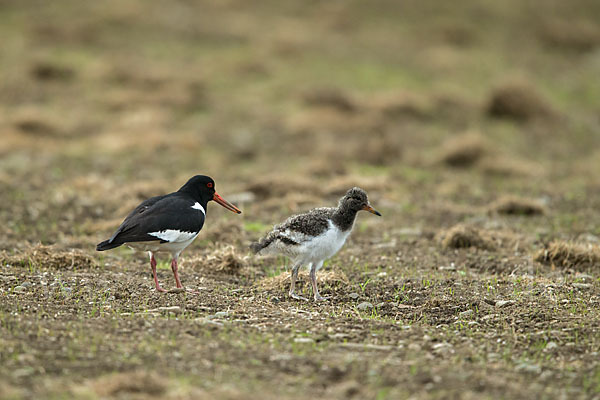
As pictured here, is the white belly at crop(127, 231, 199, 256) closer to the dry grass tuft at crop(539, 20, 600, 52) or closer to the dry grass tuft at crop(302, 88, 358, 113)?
the dry grass tuft at crop(302, 88, 358, 113)

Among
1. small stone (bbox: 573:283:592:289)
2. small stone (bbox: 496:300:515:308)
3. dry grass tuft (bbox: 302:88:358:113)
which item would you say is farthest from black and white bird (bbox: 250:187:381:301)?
dry grass tuft (bbox: 302:88:358:113)

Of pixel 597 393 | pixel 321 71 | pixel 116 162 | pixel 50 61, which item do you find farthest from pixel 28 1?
pixel 597 393

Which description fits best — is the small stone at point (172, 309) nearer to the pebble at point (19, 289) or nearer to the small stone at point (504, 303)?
the pebble at point (19, 289)

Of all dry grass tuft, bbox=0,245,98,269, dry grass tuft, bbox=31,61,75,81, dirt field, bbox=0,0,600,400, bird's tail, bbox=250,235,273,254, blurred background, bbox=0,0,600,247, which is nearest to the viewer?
dirt field, bbox=0,0,600,400

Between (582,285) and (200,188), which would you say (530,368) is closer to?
(582,285)

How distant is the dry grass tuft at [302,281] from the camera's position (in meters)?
8.34

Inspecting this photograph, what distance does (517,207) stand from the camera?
12.2m

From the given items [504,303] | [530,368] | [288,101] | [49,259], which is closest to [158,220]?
[49,259]

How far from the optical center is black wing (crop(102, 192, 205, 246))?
7613 mm

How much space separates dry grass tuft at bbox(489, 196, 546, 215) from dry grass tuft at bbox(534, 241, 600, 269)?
2.82 m

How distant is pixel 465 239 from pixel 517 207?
2510 mm

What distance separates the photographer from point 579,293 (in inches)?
312

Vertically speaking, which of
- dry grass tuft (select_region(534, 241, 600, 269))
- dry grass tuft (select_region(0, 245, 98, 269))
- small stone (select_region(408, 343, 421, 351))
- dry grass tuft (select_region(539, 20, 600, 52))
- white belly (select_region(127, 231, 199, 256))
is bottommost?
dry grass tuft (select_region(534, 241, 600, 269))

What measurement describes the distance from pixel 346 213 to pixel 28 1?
74.7 ft
